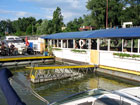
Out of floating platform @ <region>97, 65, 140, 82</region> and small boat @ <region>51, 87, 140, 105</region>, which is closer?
small boat @ <region>51, 87, 140, 105</region>

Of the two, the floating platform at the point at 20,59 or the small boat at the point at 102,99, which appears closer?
A: the small boat at the point at 102,99

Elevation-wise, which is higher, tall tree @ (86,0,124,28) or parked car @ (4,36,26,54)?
tall tree @ (86,0,124,28)

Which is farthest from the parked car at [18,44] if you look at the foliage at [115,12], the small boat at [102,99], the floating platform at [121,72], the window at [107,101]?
the foliage at [115,12]

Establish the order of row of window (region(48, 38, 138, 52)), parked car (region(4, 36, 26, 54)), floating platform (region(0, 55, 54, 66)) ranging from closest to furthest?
floating platform (region(0, 55, 54, 66)) < row of window (region(48, 38, 138, 52)) < parked car (region(4, 36, 26, 54))

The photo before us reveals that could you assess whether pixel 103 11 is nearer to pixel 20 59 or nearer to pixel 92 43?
pixel 92 43

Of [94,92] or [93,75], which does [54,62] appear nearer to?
[93,75]

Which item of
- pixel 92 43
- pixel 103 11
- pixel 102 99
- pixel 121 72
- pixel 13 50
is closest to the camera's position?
pixel 102 99

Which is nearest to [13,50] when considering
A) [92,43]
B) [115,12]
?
[92,43]

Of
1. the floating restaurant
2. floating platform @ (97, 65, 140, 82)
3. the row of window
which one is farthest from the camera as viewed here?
the row of window

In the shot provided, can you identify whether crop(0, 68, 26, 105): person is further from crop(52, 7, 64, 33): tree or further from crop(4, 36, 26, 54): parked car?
crop(52, 7, 64, 33): tree

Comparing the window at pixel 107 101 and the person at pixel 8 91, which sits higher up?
the person at pixel 8 91

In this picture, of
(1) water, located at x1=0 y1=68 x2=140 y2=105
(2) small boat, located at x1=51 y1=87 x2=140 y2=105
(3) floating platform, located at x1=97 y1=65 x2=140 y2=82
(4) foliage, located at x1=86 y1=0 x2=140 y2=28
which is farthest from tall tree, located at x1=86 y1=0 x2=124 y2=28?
(2) small boat, located at x1=51 y1=87 x2=140 y2=105

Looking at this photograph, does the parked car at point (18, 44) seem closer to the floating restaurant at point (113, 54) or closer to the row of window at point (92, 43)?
the row of window at point (92, 43)

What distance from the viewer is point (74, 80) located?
39.6 feet
